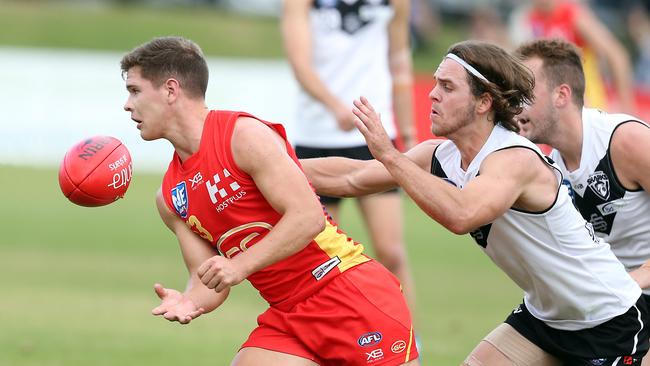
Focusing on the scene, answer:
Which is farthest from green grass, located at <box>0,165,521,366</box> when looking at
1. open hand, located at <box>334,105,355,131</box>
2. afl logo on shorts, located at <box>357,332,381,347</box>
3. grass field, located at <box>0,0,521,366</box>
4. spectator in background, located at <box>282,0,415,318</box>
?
afl logo on shorts, located at <box>357,332,381,347</box>

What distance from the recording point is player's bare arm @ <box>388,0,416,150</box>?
343 inches

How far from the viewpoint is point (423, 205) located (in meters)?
5.11

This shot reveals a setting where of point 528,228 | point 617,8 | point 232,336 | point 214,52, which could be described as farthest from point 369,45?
point 617,8

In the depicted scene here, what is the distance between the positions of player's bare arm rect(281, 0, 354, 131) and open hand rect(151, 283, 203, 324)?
319 cm

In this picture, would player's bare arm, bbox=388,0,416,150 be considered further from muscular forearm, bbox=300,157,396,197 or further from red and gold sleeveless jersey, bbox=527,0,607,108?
muscular forearm, bbox=300,157,396,197

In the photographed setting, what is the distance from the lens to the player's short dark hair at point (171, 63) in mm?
5465

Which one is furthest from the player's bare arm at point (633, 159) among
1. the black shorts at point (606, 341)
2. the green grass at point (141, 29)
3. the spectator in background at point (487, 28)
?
the green grass at point (141, 29)

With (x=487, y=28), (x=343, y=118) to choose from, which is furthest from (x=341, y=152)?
(x=487, y=28)

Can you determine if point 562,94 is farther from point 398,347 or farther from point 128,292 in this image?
point 128,292

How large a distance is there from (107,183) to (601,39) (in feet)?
21.4

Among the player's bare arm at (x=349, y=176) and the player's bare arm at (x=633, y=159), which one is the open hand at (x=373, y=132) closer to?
the player's bare arm at (x=349, y=176)

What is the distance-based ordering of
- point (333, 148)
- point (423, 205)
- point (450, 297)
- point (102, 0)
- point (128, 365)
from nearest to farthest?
1. point (423, 205)
2. point (128, 365)
3. point (333, 148)
4. point (450, 297)
5. point (102, 0)

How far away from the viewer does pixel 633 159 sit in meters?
5.85

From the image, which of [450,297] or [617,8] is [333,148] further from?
[617,8]
